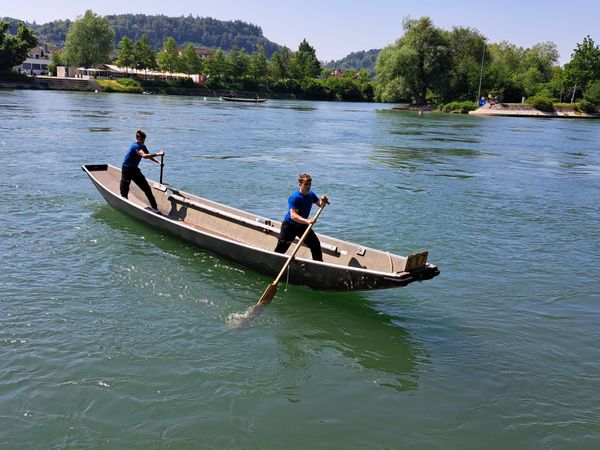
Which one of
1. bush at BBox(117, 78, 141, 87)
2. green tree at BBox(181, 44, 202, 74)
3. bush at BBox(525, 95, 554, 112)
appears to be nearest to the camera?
bush at BBox(525, 95, 554, 112)

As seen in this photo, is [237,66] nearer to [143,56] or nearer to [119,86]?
[143,56]

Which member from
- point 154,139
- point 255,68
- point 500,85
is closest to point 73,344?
point 154,139

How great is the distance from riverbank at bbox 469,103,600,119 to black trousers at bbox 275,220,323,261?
7440 centimetres

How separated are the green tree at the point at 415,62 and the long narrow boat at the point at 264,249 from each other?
6964 centimetres

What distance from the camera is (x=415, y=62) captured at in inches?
3159

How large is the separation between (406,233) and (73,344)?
9523 mm

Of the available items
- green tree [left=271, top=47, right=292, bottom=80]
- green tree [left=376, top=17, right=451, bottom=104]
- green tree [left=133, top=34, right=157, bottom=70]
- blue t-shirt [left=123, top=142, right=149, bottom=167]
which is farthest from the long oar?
green tree [left=271, top=47, right=292, bottom=80]

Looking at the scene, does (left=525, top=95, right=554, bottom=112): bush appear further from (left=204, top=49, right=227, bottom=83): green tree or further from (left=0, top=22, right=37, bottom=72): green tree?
(left=0, top=22, right=37, bottom=72): green tree

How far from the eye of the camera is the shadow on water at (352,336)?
26.4ft

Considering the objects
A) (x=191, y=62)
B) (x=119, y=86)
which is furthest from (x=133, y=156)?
(x=191, y=62)

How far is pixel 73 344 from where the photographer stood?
810cm

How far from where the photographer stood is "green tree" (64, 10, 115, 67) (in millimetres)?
107500

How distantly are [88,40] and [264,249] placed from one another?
365 ft

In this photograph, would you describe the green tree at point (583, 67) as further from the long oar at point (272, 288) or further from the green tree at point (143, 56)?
the long oar at point (272, 288)
